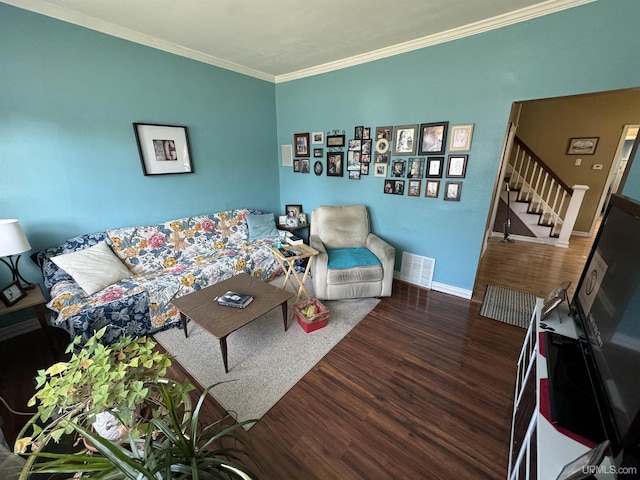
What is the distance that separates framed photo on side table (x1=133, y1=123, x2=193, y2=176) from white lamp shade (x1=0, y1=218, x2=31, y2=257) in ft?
3.87

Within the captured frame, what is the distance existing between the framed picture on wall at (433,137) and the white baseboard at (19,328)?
4.11 metres

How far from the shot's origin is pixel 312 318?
2295 millimetres

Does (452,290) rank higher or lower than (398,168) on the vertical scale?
lower

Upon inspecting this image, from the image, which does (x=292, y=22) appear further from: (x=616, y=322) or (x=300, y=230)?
(x=616, y=322)

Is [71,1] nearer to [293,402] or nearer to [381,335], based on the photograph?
[293,402]

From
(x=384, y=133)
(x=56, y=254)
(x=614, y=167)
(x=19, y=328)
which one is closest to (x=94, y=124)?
(x=56, y=254)

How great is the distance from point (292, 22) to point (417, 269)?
2817mm

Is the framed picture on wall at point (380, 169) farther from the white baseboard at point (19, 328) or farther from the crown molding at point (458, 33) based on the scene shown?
the white baseboard at point (19, 328)

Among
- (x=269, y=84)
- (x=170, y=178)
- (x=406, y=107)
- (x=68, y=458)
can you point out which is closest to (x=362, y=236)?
(x=406, y=107)

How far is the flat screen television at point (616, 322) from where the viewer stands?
753mm

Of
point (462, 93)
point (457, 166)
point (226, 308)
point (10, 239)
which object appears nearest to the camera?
point (10, 239)

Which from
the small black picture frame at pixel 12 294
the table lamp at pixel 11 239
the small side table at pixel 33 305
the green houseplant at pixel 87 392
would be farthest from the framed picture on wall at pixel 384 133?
the small black picture frame at pixel 12 294

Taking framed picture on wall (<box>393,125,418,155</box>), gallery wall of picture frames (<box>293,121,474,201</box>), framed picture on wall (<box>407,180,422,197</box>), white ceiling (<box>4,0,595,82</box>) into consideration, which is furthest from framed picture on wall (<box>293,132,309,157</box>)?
framed picture on wall (<box>407,180,422,197</box>)

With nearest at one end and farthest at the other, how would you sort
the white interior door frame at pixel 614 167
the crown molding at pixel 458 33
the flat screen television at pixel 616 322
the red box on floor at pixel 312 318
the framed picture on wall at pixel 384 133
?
the flat screen television at pixel 616 322, the crown molding at pixel 458 33, the red box on floor at pixel 312 318, the framed picture on wall at pixel 384 133, the white interior door frame at pixel 614 167
